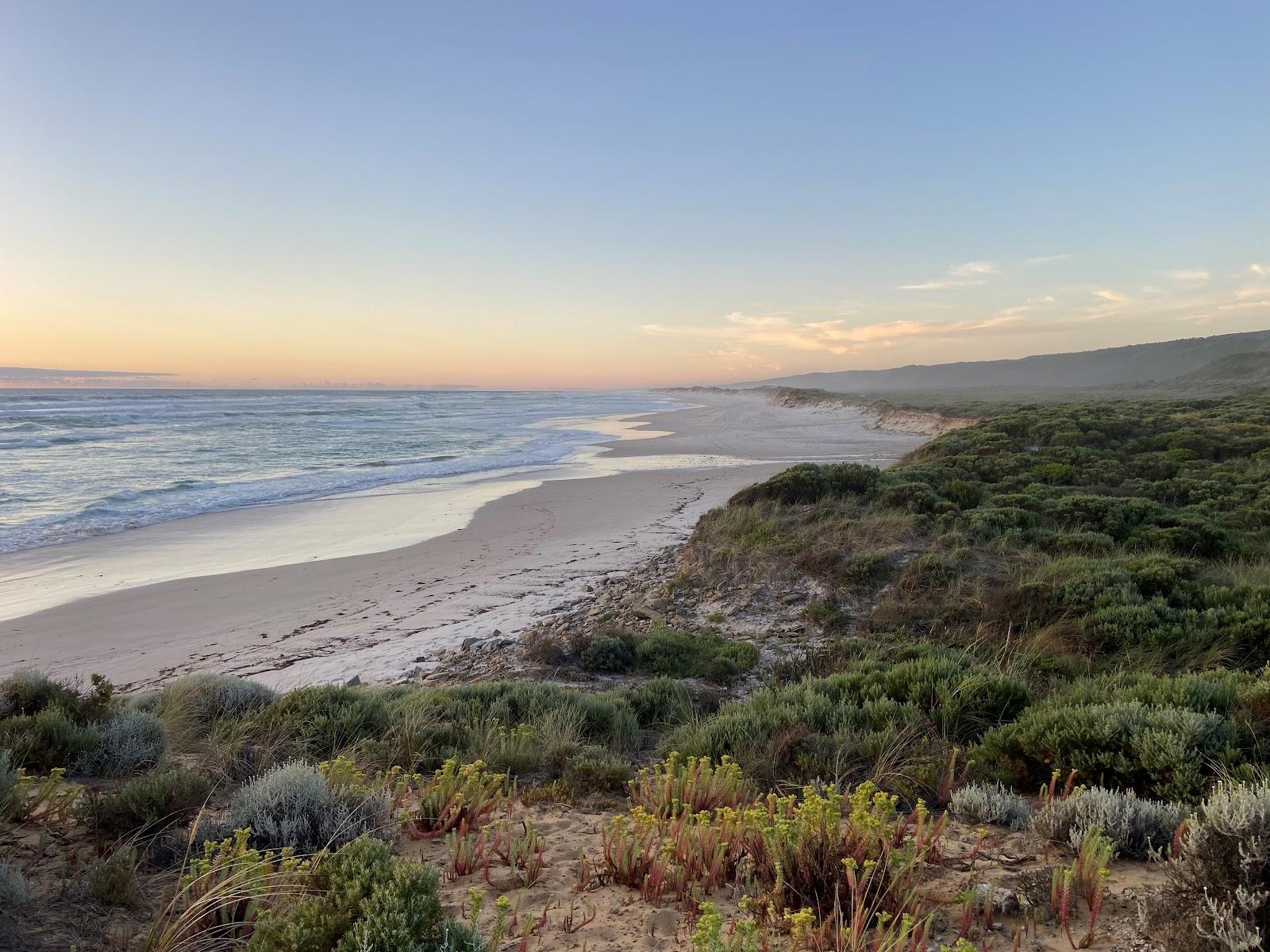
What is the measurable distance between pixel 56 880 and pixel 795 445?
3259 centimetres

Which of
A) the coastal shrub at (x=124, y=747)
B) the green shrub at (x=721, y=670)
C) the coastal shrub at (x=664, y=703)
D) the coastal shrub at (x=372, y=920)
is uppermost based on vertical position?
the coastal shrub at (x=372, y=920)

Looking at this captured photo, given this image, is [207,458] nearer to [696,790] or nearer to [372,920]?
[696,790]

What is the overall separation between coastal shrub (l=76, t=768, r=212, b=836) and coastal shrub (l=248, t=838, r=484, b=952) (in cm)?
142

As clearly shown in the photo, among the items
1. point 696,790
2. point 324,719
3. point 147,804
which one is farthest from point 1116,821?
point 324,719

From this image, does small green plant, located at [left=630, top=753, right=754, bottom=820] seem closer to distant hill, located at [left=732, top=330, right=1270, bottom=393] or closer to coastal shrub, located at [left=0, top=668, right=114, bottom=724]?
coastal shrub, located at [left=0, top=668, right=114, bottom=724]

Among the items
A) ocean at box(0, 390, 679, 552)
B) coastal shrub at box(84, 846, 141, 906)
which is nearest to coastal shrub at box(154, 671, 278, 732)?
coastal shrub at box(84, 846, 141, 906)

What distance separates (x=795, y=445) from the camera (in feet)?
110

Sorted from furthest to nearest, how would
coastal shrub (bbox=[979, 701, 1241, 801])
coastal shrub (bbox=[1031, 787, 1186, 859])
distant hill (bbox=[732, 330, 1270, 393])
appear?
distant hill (bbox=[732, 330, 1270, 393]), coastal shrub (bbox=[979, 701, 1241, 801]), coastal shrub (bbox=[1031, 787, 1186, 859])

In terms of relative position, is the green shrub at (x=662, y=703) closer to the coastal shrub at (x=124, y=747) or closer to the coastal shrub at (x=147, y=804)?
the coastal shrub at (x=147, y=804)

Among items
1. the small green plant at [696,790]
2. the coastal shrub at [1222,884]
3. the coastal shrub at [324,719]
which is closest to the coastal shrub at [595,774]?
the small green plant at [696,790]

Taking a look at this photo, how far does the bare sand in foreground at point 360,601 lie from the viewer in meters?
8.23

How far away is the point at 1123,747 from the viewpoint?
367 centimetres

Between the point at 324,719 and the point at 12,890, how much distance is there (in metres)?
2.41

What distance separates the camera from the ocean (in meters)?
17.2
